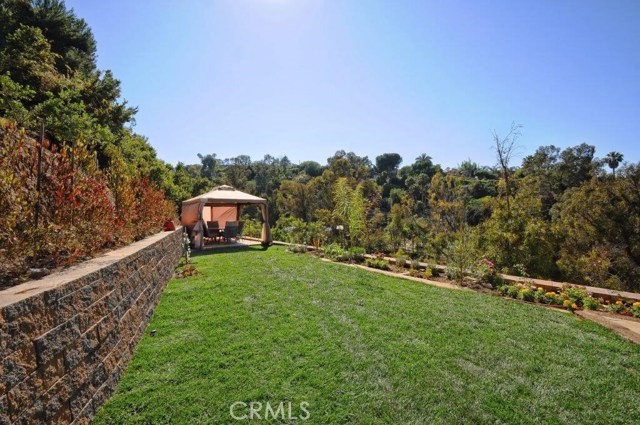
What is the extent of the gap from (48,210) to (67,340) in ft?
4.83

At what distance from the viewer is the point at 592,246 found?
10.4 meters

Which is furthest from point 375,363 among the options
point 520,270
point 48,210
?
point 520,270

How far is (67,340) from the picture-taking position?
1.95m

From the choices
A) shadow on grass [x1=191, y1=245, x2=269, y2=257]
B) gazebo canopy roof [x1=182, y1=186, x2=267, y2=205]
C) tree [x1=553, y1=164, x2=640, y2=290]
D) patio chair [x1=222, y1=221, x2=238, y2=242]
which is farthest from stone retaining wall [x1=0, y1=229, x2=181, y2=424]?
tree [x1=553, y1=164, x2=640, y2=290]

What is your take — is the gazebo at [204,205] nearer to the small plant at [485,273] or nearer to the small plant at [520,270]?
the small plant at [485,273]

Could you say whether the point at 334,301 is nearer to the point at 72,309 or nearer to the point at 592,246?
the point at 72,309

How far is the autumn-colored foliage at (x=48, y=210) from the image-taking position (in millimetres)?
2207

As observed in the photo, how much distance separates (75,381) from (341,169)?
853 inches

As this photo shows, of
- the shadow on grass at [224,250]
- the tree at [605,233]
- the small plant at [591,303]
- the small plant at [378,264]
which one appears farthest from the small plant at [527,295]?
the shadow on grass at [224,250]

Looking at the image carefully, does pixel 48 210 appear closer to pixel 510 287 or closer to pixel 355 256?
pixel 510 287

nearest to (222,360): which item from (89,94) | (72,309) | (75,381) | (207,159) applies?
(75,381)

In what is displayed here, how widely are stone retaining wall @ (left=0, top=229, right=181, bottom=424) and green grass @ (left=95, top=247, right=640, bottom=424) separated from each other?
0.28 m

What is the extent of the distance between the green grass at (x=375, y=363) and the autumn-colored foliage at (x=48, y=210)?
4.09 ft

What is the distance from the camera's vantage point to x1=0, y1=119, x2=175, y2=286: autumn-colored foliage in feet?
7.24
